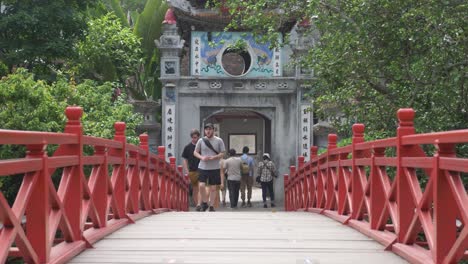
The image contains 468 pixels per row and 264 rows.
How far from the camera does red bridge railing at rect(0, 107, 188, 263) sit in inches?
151

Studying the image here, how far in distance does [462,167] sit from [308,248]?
6.38 ft

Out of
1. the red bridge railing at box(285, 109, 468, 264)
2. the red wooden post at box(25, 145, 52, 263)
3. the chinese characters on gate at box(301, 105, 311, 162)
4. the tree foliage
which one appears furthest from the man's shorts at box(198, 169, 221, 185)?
the chinese characters on gate at box(301, 105, 311, 162)

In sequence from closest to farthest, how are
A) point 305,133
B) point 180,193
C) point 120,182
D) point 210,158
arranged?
point 120,182 < point 210,158 < point 180,193 < point 305,133

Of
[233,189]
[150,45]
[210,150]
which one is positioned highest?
[150,45]

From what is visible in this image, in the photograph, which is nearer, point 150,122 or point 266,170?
point 266,170

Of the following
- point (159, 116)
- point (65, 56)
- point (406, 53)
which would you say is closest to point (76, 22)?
point (65, 56)

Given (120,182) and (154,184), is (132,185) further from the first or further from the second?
(154,184)

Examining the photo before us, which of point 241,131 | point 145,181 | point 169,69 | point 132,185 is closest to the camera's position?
point 132,185

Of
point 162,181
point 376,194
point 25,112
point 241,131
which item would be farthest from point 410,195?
point 241,131

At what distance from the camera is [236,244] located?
574cm

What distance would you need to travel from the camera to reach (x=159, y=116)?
21.8 metres

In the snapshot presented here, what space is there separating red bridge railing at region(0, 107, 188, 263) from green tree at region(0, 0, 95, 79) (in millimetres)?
8100

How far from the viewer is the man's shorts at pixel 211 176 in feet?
38.6

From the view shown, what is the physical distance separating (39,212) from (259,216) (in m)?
4.83
